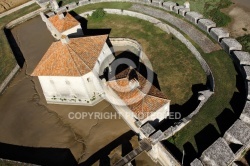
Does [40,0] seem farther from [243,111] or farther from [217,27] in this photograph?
[243,111]

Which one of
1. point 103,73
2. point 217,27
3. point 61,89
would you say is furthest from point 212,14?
point 61,89

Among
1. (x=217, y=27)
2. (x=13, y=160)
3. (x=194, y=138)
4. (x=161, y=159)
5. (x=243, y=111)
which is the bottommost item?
(x=13, y=160)

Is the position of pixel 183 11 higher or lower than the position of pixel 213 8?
lower

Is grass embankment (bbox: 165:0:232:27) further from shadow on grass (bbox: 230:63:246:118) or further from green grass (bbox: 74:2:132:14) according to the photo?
shadow on grass (bbox: 230:63:246:118)

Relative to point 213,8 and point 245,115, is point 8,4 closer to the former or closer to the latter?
point 213,8

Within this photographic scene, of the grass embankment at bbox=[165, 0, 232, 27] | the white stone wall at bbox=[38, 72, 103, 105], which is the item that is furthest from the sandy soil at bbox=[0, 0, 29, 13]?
the grass embankment at bbox=[165, 0, 232, 27]

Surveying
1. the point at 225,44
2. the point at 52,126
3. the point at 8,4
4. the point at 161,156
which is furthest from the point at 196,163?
the point at 8,4
